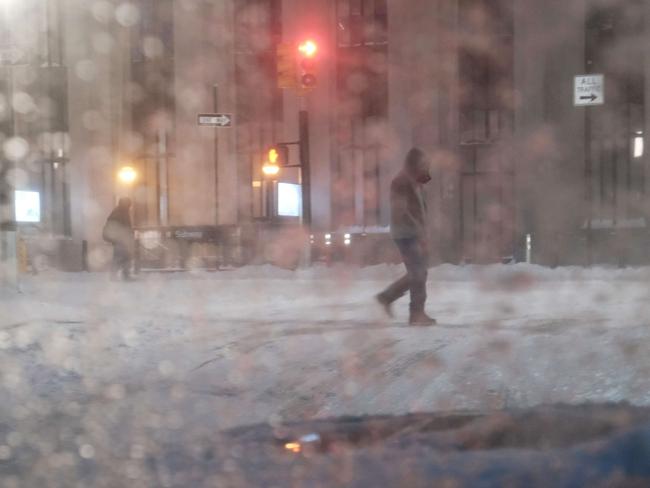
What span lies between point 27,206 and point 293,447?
2125 centimetres

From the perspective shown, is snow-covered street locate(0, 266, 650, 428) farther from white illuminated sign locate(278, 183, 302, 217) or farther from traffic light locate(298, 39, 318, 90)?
white illuminated sign locate(278, 183, 302, 217)

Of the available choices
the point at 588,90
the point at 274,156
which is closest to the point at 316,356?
the point at 274,156

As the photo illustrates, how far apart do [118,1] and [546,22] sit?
1203cm

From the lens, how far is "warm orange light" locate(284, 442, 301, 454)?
5352 mm

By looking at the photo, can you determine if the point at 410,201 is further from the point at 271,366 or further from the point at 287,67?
the point at 287,67

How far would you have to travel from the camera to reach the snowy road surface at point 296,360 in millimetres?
7359

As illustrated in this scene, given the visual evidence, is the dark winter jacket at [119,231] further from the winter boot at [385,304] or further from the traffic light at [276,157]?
the winter boot at [385,304]

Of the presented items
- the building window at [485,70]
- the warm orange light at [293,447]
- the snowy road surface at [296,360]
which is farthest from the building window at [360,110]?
the warm orange light at [293,447]

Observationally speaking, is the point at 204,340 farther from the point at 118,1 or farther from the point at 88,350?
the point at 118,1

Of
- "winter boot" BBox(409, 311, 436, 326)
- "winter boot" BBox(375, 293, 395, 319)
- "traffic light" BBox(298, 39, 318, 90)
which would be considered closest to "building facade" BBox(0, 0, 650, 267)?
"traffic light" BBox(298, 39, 318, 90)

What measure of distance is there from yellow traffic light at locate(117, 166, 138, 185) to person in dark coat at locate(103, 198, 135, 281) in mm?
7522

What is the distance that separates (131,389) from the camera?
8109 millimetres

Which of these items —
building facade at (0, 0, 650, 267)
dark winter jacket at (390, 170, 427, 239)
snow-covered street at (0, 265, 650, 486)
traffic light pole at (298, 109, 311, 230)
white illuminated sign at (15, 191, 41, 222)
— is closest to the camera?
snow-covered street at (0, 265, 650, 486)

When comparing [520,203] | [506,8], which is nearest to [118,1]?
[506,8]
